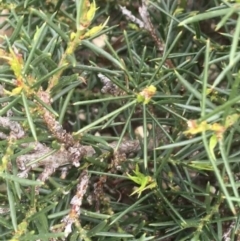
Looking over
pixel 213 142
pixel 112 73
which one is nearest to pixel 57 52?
pixel 112 73

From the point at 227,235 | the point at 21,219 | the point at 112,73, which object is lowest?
the point at 227,235

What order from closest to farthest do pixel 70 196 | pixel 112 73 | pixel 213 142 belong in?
1. pixel 213 142
2. pixel 112 73
3. pixel 70 196

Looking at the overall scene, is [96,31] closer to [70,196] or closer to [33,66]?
[33,66]

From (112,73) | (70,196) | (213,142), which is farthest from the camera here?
(70,196)

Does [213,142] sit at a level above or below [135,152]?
above

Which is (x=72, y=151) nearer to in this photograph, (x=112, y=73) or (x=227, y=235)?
(x=112, y=73)

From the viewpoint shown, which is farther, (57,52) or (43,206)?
(57,52)
